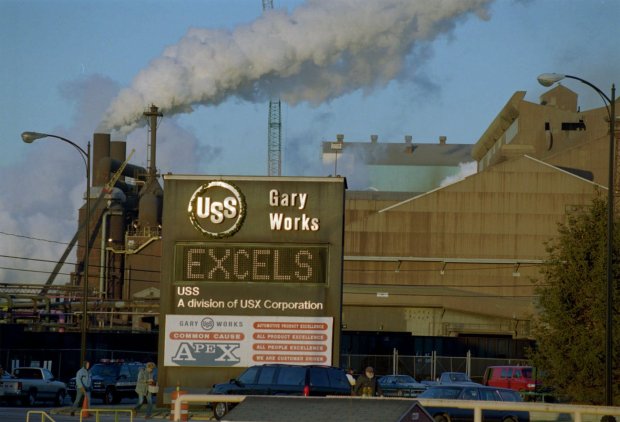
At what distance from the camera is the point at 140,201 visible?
371ft

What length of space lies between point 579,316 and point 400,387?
41.0ft

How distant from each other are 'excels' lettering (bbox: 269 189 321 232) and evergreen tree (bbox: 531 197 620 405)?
9039 millimetres

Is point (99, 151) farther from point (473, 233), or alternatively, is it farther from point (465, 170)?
point (465, 170)

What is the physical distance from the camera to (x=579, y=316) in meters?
39.1

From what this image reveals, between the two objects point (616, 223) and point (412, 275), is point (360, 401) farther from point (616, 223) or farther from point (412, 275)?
point (412, 275)

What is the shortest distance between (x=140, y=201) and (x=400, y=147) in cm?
7247

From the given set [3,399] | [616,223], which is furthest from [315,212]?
[3,399]

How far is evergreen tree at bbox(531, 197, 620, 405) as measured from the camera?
37.7 m

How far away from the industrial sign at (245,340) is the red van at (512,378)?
1900 cm

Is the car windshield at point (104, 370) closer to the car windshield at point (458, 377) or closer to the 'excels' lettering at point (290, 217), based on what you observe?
the car windshield at point (458, 377)

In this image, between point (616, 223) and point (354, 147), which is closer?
point (616, 223)

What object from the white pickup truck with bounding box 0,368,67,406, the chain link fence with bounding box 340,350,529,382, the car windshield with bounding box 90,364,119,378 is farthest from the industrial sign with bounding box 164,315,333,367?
the chain link fence with bounding box 340,350,529,382

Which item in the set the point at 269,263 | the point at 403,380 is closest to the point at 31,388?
the point at 269,263

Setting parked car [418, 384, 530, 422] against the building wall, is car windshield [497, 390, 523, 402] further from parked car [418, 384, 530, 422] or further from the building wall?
the building wall
